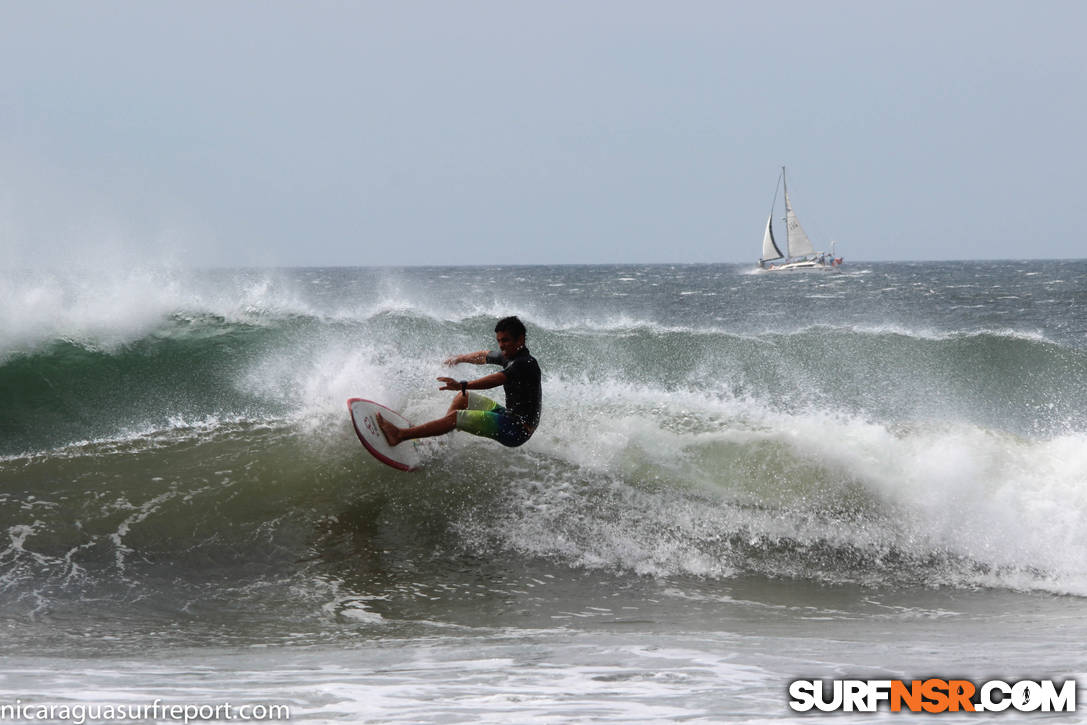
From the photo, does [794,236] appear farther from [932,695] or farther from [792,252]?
[932,695]

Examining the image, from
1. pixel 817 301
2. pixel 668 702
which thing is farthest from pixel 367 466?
pixel 817 301

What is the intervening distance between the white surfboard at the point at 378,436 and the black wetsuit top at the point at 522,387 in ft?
4.64

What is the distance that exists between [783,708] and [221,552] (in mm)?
5241

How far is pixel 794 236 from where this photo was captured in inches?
2997

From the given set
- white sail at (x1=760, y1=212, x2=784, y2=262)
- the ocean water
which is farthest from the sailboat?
the ocean water

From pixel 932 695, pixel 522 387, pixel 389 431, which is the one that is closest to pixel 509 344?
pixel 522 387

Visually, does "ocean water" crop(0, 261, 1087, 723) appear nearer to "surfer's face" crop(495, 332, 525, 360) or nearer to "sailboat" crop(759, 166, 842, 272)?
"surfer's face" crop(495, 332, 525, 360)

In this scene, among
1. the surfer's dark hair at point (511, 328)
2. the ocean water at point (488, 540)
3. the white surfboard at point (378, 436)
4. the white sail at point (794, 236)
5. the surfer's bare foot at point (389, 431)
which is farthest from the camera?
the white sail at point (794, 236)

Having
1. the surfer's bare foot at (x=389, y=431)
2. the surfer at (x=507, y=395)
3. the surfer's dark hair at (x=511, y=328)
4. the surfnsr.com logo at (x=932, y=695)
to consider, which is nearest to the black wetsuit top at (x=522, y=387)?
the surfer at (x=507, y=395)

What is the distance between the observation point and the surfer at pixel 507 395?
773 cm

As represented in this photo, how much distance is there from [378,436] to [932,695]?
18.8 feet

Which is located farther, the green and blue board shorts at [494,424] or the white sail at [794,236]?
the white sail at [794,236]

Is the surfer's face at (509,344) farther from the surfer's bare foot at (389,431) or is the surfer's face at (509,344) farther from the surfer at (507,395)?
the surfer's bare foot at (389,431)

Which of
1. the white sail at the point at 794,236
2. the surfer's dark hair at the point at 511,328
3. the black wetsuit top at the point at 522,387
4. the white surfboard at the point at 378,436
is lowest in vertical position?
the white surfboard at the point at 378,436
